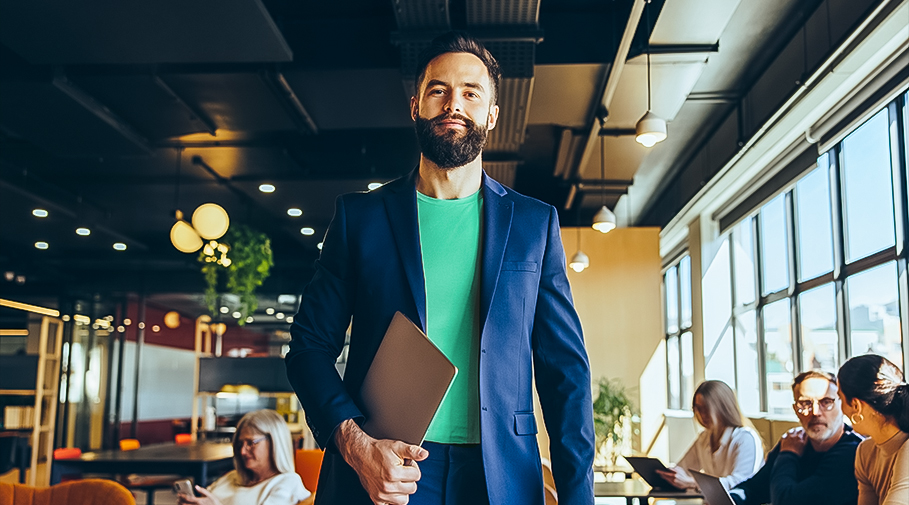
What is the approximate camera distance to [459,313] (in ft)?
4.19

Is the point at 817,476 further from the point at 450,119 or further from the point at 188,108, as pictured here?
the point at 188,108

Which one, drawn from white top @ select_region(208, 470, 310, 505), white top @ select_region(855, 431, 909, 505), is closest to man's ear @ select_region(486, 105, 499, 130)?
white top @ select_region(855, 431, 909, 505)

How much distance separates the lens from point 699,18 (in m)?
4.64

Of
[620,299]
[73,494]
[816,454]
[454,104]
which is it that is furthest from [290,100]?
[620,299]

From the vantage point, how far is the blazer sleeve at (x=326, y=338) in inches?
47.3

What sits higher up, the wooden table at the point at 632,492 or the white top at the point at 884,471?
the white top at the point at 884,471

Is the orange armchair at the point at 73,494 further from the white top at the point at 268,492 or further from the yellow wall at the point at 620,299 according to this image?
the yellow wall at the point at 620,299

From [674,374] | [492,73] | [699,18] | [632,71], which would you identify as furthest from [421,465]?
[674,374]

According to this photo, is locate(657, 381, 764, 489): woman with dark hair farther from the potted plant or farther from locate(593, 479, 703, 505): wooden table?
the potted plant

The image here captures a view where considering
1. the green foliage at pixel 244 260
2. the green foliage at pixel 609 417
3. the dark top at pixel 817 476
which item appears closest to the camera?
the dark top at pixel 817 476

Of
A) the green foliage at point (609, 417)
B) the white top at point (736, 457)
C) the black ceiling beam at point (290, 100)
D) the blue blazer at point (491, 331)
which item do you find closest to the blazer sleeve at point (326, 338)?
the blue blazer at point (491, 331)

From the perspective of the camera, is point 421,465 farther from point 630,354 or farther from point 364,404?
point 630,354

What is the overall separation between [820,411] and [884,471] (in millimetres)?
828

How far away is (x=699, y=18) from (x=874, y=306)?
2639 millimetres
